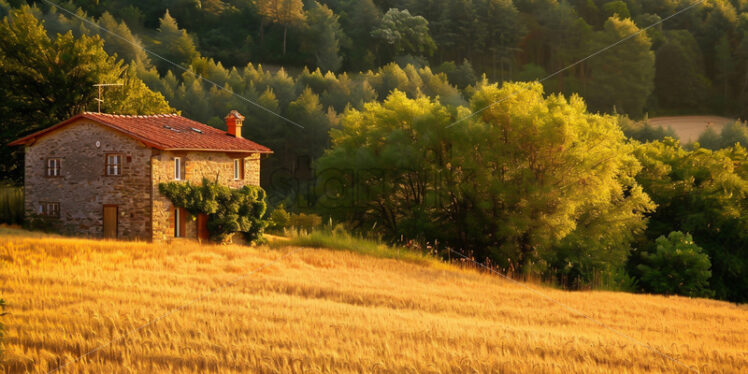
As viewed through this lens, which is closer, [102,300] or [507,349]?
[507,349]

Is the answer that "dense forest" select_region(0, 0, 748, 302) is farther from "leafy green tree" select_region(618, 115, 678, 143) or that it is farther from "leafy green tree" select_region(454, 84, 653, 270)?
"leafy green tree" select_region(618, 115, 678, 143)

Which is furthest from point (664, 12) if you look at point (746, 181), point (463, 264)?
point (463, 264)

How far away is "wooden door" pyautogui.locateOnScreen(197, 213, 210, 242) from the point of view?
29.8 meters

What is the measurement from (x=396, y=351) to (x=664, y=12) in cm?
11230

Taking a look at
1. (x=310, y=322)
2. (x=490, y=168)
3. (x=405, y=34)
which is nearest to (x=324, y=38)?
(x=405, y=34)

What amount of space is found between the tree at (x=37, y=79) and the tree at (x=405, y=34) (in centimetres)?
6541

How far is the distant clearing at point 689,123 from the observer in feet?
255

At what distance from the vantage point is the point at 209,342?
31.6 feet

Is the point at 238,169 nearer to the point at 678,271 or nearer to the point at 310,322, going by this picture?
the point at 310,322

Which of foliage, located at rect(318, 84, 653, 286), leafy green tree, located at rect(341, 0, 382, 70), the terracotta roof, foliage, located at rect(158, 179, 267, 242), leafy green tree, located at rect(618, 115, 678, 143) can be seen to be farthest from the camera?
leafy green tree, located at rect(341, 0, 382, 70)

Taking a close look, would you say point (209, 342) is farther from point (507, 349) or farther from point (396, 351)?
point (507, 349)

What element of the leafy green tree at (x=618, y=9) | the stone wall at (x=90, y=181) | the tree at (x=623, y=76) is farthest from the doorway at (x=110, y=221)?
the leafy green tree at (x=618, y=9)

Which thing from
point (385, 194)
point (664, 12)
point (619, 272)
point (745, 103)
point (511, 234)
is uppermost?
point (664, 12)

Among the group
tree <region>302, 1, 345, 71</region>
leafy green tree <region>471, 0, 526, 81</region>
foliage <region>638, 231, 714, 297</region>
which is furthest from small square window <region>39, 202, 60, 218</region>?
leafy green tree <region>471, 0, 526, 81</region>
